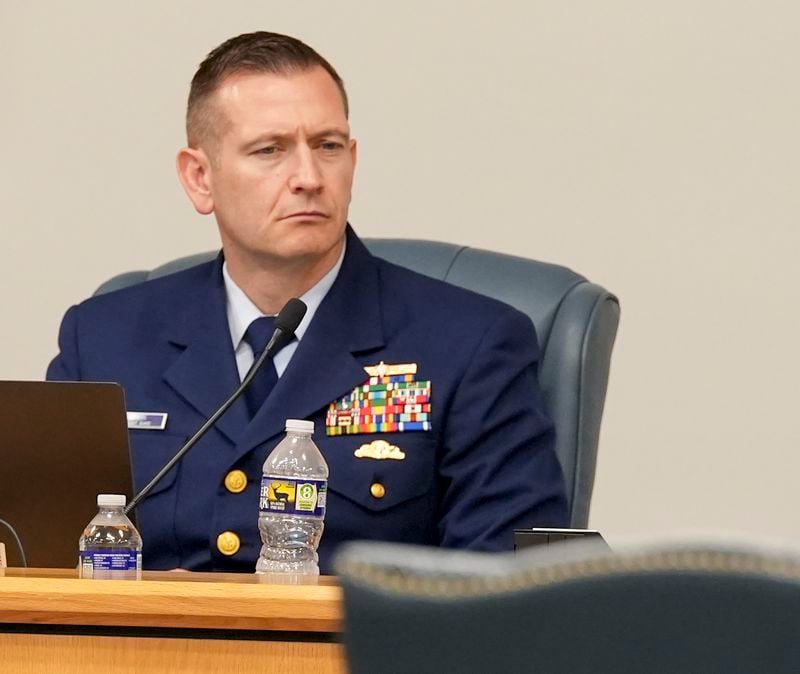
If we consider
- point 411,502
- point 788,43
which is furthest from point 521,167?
point 411,502

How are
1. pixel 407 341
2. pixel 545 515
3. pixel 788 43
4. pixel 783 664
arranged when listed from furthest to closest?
1. pixel 788 43
2. pixel 407 341
3. pixel 545 515
4. pixel 783 664

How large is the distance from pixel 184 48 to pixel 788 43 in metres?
1.22

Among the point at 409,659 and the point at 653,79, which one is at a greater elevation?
the point at 653,79

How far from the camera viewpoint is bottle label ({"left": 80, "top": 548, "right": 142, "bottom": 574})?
1.68m

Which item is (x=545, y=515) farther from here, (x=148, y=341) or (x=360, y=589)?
(x=360, y=589)

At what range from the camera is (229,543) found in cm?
220

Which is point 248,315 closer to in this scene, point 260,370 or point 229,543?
point 260,370

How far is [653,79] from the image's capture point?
304 centimetres

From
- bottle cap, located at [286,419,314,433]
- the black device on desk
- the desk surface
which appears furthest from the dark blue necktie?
the desk surface

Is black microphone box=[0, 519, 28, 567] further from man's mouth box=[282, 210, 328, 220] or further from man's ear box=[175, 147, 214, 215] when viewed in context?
man's ear box=[175, 147, 214, 215]

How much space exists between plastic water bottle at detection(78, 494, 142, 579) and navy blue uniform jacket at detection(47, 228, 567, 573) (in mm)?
449

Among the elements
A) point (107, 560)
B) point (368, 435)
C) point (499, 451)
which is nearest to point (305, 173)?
point (368, 435)

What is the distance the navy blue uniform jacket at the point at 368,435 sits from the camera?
7.28 feet

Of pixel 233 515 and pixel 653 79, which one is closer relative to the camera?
pixel 233 515
